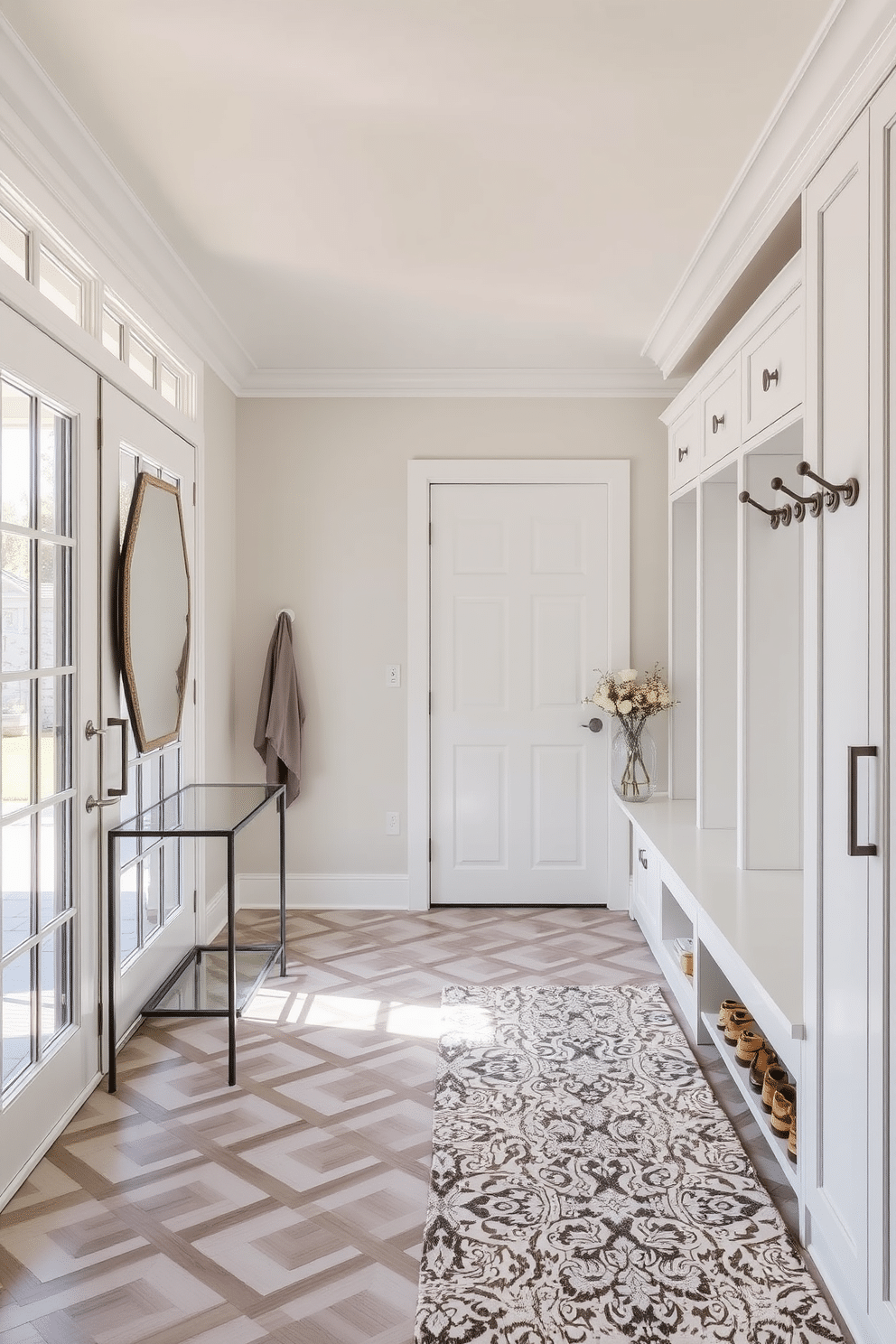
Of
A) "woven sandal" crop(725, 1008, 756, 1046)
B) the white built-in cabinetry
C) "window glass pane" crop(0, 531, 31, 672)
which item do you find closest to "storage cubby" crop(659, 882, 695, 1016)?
the white built-in cabinetry

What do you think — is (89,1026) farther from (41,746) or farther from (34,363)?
(34,363)

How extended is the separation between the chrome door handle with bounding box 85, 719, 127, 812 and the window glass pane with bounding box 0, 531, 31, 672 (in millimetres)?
434

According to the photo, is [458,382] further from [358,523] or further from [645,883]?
[645,883]

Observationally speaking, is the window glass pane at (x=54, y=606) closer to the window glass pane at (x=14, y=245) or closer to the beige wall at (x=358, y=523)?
the window glass pane at (x=14, y=245)

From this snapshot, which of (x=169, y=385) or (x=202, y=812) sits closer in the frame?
(x=202, y=812)

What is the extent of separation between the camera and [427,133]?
2332 mm

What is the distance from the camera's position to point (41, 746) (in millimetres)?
2379

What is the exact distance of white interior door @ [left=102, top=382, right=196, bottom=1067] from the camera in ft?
9.24

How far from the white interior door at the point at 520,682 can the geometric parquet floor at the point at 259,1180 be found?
2.97 ft

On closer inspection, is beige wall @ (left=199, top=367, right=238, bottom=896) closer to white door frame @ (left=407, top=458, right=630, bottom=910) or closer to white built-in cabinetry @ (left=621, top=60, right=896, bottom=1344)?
white door frame @ (left=407, top=458, right=630, bottom=910)

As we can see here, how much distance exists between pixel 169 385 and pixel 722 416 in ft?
6.69

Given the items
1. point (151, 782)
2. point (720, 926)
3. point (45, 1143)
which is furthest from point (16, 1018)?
point (720, 926)

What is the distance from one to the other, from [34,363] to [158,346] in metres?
1.14

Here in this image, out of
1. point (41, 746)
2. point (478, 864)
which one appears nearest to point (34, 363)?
point (41, 746)
